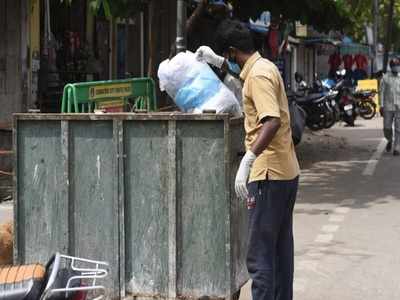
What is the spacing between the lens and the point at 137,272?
5785 millimetres

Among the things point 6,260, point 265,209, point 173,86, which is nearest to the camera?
point 265,209

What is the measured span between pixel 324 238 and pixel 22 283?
558cm

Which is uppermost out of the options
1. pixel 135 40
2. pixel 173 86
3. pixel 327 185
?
pixel 135 40

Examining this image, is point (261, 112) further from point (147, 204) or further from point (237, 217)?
point (147, 204)

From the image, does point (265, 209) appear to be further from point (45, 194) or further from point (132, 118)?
point (45, 194)

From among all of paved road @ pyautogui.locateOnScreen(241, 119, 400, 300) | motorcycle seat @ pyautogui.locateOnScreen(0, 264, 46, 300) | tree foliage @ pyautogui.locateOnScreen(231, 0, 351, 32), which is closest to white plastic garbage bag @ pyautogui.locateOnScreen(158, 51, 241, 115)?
paved road @ pyautogui.locateOnScreen(241, 119, 400, 300)

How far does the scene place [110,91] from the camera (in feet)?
21.8

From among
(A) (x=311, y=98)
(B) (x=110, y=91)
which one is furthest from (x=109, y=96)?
(A) (x=311, y=98)

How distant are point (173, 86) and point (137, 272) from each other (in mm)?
1385

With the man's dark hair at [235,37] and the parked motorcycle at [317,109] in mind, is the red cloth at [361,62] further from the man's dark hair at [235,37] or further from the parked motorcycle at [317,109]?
the man's dark hair at [235,37]

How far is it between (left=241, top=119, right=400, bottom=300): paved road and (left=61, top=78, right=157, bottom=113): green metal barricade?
1810 mm

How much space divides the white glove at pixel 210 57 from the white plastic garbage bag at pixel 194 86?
0.05 m

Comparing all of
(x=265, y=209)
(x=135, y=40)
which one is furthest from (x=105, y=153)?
(x=135, y=40)

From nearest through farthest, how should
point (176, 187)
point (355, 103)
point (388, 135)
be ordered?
point (176, 187) → point (388, 135) → point (355, 103)
